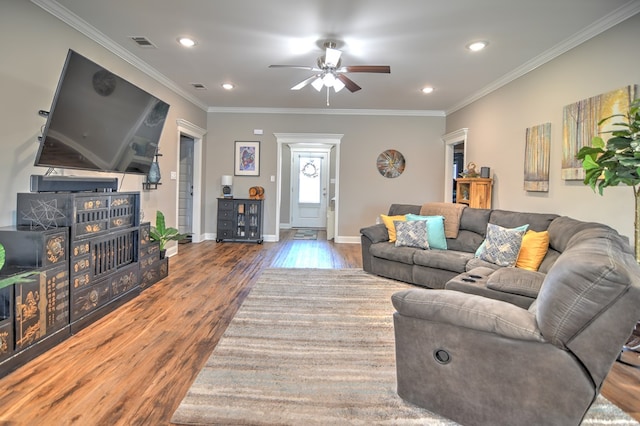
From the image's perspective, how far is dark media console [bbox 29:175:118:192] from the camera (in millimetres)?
2717

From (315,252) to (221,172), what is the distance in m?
2.54

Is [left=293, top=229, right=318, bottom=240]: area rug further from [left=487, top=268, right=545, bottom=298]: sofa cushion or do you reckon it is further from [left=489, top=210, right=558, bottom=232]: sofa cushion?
[left=487, top=268, right=545, bottom=298]: sofa cushion

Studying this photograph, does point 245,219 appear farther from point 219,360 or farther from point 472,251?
point 219,360

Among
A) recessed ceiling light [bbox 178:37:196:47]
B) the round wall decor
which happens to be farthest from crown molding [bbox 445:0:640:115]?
recessed ceiling light [bbox 178:37:196:47]

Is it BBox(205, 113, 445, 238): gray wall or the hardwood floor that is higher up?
BBox(205, 113, 445, 238): gray wall

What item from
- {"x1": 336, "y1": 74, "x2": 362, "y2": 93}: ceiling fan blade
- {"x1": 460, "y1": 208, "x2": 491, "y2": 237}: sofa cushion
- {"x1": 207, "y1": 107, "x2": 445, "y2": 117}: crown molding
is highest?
{"x1": 207, "y1": 107, "x2": 445, "y2": 117}: crown molding

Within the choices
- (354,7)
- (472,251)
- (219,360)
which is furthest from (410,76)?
(219,360)

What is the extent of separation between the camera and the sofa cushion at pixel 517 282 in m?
2.33

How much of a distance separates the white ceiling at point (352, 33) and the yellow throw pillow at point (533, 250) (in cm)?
188

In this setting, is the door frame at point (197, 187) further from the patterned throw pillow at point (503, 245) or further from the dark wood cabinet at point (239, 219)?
the patterned throw pillow at point (503, 245)

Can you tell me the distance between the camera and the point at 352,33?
328 centimetres

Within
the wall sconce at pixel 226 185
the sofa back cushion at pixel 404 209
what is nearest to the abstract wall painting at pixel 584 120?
the sofa back cushion at pixel 404 209

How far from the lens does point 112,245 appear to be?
9.89 ft

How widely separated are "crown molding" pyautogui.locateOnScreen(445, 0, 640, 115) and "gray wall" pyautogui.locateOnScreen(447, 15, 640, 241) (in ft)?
0.15
